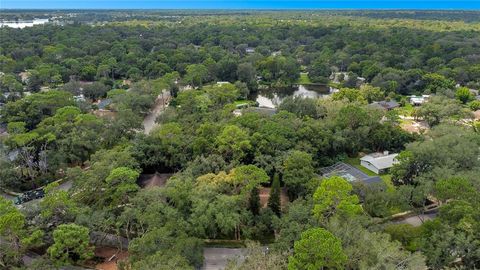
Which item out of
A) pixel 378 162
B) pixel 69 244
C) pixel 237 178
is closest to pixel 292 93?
pixel 378 162

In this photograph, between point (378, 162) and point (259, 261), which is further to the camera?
point (378, 162)

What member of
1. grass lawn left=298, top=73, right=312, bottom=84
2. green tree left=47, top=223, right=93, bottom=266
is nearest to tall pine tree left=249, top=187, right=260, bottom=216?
green tree left=47, top=223, right=93, bottom=266

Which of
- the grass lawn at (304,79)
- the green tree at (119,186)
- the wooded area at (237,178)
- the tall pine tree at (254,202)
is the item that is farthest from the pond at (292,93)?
the green tree at (119,186)

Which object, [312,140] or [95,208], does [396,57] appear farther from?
[95,208]

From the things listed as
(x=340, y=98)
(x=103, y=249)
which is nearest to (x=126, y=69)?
(x=340, y=98)

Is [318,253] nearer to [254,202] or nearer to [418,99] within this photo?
[254,202]

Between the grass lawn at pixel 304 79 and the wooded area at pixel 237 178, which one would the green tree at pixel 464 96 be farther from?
the grass lawn at pixel 304 79
